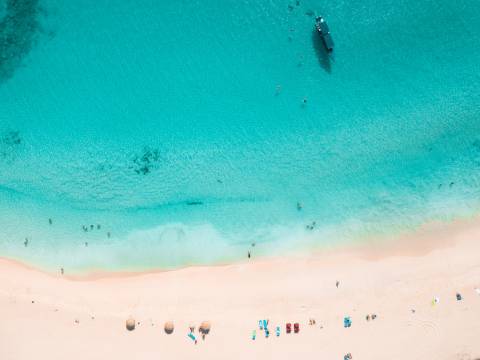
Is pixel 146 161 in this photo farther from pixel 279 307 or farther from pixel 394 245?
pixel 394 245

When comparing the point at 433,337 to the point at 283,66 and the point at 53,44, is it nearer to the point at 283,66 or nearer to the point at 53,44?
the point at 283,66

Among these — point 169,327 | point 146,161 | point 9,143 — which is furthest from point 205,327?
point 9,143

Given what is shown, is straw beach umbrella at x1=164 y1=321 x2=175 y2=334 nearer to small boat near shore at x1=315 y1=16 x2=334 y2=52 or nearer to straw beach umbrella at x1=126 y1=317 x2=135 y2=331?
straw beach umbrella at x1=126 y1=317 x2=135 y2=331

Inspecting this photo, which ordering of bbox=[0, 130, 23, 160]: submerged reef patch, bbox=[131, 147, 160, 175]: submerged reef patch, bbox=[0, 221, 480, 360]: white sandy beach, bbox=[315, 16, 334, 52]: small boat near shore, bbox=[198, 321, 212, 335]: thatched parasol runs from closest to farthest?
bbox=[0, 221, 480, 360]: white sandy beach, bbox=[198, 321, 212, 335]: thatched parasol, bbox=[315, 16, 334, 52]: small boat near shore, bbox=[131, 147, 160, 175]: submerged reef patch, bbox=[0, 130, 23, 160]: submerged reef patch

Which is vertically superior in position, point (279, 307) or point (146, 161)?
point (146, 161)

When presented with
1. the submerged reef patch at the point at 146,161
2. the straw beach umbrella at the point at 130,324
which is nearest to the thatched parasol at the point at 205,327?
the straw beach umbrella at the point at 130,324

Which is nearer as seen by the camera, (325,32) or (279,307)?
(279,307)

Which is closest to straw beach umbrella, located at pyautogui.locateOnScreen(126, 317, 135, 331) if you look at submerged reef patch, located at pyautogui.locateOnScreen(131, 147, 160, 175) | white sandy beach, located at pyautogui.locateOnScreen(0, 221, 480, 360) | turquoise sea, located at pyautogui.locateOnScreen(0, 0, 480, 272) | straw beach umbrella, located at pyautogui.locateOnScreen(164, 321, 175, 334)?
white sandy beach, located at pyautogui.locateOnScreen(0, 221, 480, 360)
